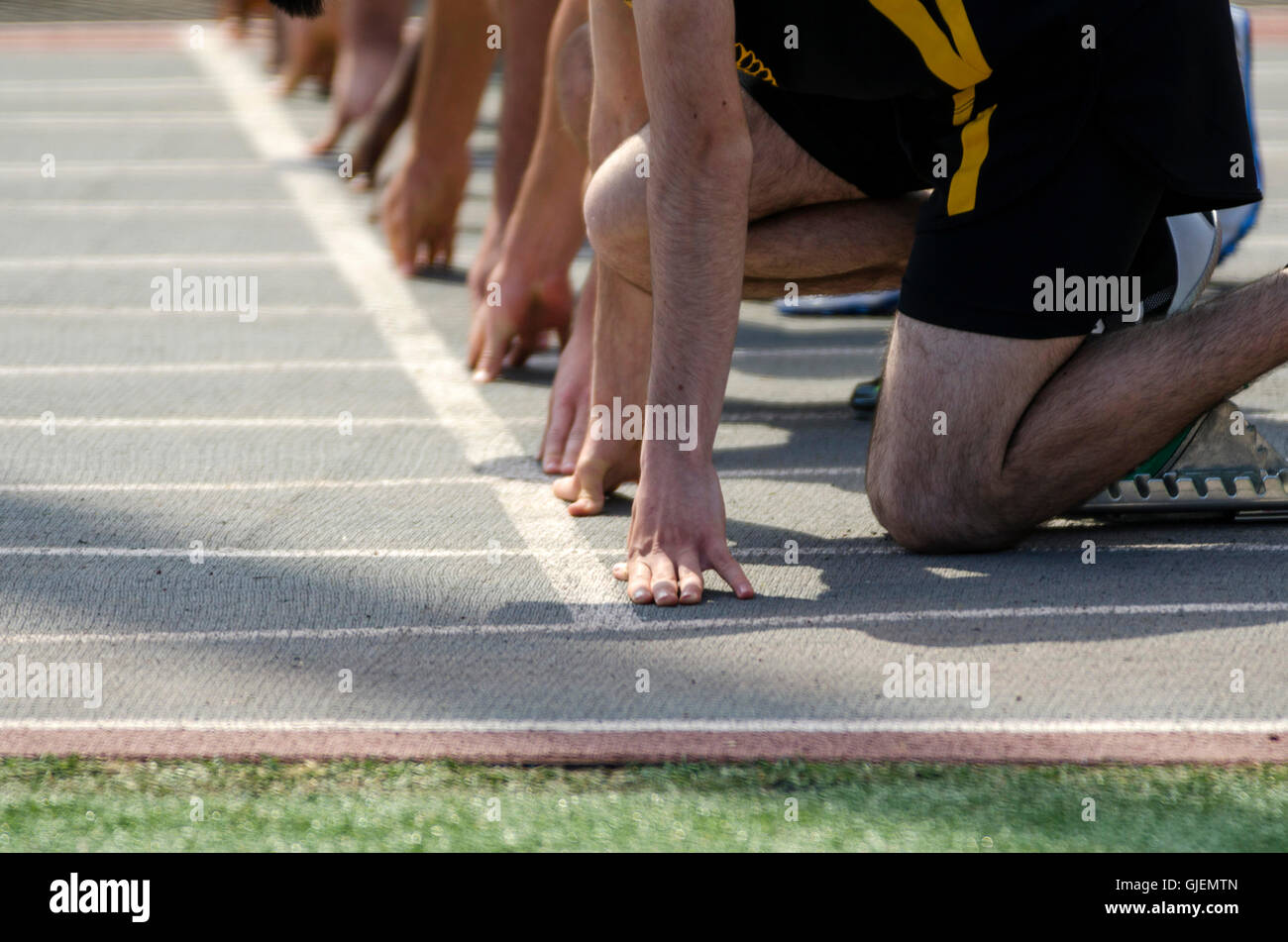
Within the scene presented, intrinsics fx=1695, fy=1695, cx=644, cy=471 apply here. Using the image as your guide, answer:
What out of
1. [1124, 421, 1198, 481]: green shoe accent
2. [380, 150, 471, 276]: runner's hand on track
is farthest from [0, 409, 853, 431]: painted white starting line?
[380, 150, 471, 276]: runner's hand on track

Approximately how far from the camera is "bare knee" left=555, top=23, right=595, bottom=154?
3889mm

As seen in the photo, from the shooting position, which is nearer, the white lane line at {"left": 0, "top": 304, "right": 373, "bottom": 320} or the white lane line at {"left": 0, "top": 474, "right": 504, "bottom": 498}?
the white lane line at {"left": 0, "top": 474, "right": 504, "bottom": 498}

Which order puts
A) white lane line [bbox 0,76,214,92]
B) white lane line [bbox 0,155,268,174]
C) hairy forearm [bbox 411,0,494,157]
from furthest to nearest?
1. white lane line [bbox 0,76,214,92]
2. white lane line [bbox 0,155,268,174]
3. hairy forearm [bbox 411,0,494,157]

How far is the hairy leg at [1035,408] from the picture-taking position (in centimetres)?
302

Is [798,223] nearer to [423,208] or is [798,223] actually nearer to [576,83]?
[576,83]

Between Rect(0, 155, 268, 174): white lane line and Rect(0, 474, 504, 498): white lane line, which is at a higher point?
Rect(0, 474, 504, 498): white lane line

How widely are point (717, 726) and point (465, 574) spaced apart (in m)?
0.84

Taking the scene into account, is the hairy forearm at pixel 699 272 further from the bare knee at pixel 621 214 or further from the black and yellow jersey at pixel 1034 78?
the black and yellow jersey at pixel 1034 78

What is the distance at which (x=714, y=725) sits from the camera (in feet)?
7.97

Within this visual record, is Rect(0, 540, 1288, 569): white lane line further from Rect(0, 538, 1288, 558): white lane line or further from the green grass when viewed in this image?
the green grass

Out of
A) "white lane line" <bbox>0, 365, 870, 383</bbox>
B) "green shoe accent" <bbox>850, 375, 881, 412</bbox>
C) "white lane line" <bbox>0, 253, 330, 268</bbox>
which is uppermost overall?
"green shoe accent" <bbox>850, 375, 881, 412</bbox>

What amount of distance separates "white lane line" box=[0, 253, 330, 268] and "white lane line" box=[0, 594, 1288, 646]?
3.65 meters

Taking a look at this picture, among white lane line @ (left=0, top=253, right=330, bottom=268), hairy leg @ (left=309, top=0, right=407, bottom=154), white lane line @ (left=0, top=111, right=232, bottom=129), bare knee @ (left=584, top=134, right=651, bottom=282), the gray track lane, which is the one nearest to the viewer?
the gray track lane

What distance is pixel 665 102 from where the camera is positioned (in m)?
2.86
